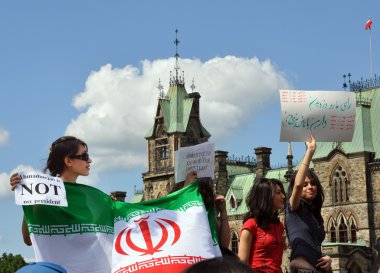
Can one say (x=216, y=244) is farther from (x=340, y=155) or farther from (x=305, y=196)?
(x=340, y=155)

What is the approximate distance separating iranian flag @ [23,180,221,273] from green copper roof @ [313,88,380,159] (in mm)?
41564

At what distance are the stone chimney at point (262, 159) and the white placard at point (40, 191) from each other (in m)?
51.8

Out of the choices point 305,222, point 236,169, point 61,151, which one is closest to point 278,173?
point 236,169

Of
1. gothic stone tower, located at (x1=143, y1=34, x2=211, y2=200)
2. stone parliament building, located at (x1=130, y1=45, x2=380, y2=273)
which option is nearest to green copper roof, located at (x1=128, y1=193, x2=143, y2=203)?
gothic stone tower, located at (x1=143, y1=34, x2=211, y2=200)

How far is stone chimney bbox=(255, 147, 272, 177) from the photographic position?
59000mm

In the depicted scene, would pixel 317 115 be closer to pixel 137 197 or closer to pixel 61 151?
pixel 61 151

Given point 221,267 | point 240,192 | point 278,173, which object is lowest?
point 221,267

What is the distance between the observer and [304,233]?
8.62 meters

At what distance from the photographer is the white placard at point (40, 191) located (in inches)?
282

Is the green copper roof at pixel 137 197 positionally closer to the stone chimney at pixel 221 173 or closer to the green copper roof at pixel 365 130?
the stone chimney at pixel 221 173

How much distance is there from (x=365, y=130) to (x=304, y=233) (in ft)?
135

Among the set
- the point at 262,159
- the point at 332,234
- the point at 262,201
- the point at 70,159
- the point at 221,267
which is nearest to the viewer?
the point at 221,267

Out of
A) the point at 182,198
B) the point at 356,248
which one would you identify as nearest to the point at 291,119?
the point at 182,198

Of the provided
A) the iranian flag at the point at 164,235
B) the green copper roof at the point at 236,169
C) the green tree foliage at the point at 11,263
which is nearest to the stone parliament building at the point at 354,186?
the green copper roof at the point at 236,169
